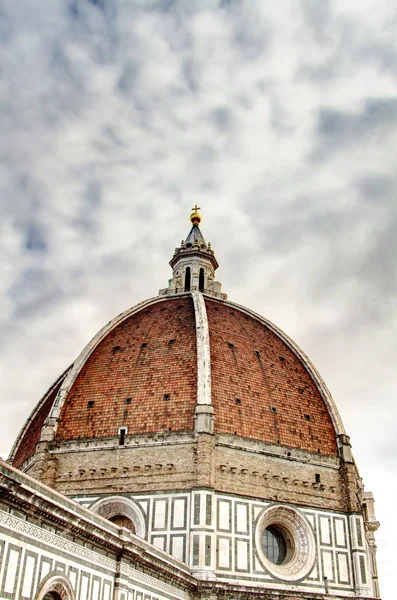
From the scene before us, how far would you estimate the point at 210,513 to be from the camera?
89.8 feet

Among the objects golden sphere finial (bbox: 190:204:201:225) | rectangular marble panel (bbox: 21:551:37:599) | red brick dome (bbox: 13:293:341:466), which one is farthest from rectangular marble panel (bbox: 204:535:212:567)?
golden sphere finial (bbox: 190:204:201:225)

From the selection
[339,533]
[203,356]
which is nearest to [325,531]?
[339,533]

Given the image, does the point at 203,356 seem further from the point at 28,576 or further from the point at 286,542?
the point at 28,576

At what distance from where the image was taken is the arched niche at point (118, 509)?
2809 centimetres

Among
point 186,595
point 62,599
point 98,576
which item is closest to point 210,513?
point 186,595

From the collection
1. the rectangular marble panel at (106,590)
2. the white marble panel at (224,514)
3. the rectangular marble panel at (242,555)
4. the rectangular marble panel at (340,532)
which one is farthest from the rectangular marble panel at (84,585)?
the rectangular marble panel at (340,532)

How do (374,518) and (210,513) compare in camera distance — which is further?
(374,518)

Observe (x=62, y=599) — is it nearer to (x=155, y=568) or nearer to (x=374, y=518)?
(x=155, y=568)

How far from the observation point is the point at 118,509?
2850 cm

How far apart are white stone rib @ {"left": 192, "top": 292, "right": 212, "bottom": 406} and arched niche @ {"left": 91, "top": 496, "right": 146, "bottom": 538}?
203 inches

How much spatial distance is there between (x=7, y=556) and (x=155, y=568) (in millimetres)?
8272

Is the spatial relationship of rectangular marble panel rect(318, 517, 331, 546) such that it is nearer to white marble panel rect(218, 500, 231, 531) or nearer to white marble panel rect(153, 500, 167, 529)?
white marble panel rect(218, 500, 231, 531)

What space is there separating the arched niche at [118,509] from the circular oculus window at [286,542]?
16.6 ft

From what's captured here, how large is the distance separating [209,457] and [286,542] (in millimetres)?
5278
